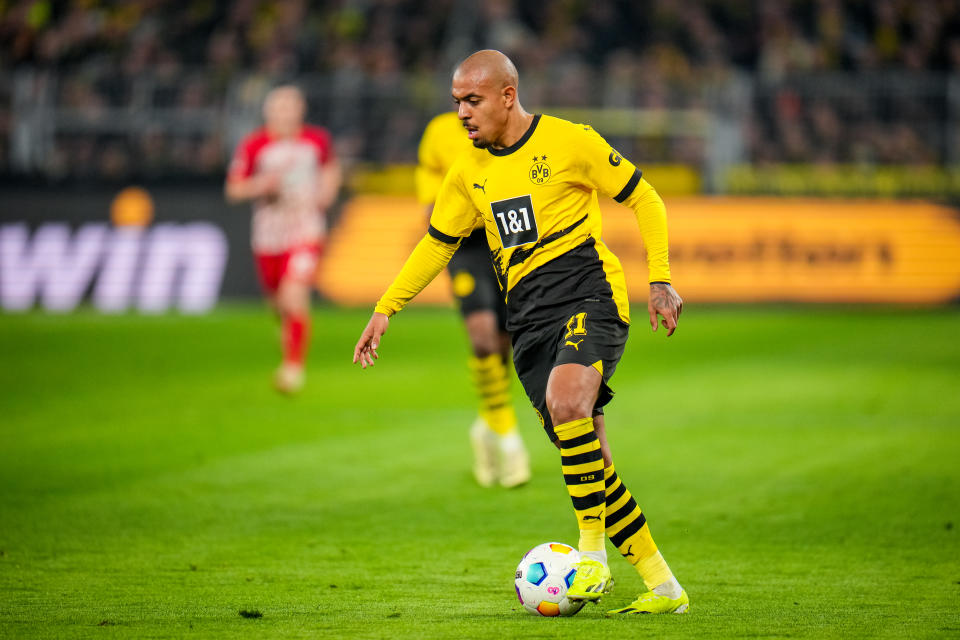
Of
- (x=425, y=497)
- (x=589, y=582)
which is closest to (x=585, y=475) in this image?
(x=589, y=582)

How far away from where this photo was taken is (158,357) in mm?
14219

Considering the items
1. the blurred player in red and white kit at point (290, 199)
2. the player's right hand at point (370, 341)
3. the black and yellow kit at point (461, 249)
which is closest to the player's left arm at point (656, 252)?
the player's right hand at point (370, 341)

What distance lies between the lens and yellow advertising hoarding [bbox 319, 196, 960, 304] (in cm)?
1836

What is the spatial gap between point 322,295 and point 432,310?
160 centimetres

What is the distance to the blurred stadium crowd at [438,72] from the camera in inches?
763

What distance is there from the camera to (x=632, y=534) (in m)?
5.00

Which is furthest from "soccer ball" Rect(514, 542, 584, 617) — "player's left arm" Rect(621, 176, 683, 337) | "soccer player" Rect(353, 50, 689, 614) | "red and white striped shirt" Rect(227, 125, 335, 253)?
"red and white striped shirt" Rect(227, 125, 335, 253)

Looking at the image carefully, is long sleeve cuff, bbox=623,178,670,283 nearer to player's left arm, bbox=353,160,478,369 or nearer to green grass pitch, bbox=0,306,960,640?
player's left arm, bbox=353,160,478,369

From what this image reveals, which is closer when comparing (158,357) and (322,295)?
(158,357)

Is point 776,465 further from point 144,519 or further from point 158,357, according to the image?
point 158,357

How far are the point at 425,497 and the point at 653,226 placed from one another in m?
2.85

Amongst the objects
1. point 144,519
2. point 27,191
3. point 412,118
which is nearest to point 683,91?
point 412,118

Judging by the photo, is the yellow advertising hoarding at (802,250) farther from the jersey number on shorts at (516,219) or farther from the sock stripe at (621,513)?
the sock stripe at (621,513)

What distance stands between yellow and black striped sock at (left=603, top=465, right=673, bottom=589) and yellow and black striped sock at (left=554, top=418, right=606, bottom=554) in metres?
0.08
